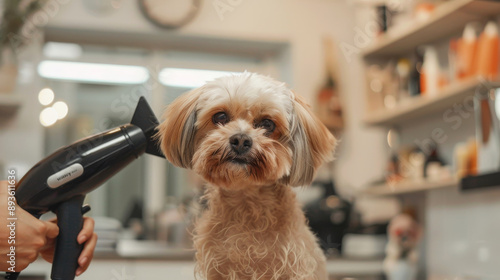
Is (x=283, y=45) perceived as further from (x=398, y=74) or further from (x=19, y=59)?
(x=19, y=59)

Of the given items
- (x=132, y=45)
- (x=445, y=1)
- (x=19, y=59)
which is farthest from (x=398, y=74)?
(x=19, y=59)

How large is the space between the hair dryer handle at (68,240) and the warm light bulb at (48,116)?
102 inches

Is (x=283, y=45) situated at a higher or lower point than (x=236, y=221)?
higher

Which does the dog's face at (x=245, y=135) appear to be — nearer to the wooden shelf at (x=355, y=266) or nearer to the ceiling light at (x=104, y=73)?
the wooden shelf at (x=355, y=266)

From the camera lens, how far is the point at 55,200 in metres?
0.80

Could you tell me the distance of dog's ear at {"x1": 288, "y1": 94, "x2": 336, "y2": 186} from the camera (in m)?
0.91

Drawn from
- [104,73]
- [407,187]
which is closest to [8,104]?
[104,73]

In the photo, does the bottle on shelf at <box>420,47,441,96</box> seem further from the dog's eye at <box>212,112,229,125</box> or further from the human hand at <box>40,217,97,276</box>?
the human hand at <box>40,217,97,276</box>

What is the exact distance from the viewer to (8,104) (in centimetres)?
301

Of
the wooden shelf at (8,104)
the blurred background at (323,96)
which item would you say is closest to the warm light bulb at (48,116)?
the blurred background at (323,96)

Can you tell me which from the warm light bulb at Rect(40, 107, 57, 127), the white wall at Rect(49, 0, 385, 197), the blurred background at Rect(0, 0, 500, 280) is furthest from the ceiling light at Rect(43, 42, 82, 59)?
the warm light bulb at Rect(40, 107, 57, 127)

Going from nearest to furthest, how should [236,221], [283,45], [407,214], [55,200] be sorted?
[55,200]
[236,221]
[407,214]
[283,45]

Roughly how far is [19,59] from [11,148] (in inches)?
21.0

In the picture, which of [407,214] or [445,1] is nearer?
[445,1]
